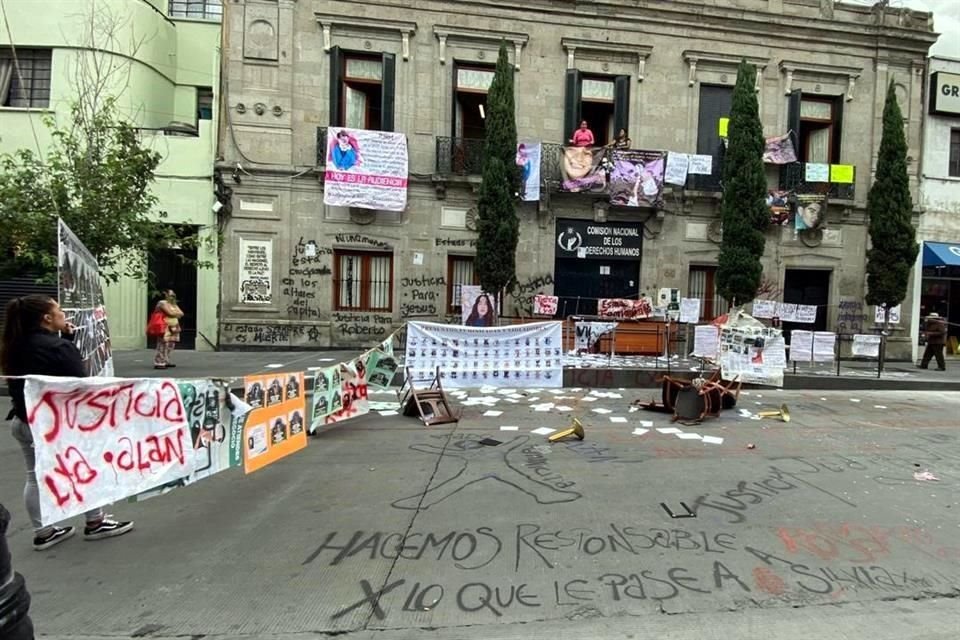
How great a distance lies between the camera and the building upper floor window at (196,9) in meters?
18.1

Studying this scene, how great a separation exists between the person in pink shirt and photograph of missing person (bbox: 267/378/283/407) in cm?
1293

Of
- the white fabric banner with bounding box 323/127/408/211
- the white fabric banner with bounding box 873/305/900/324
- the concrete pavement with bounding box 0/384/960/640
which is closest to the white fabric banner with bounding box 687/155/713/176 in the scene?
the white fabric banner with bounding box 873/305/900/324

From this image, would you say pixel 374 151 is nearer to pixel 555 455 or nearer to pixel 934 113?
pixel 555 455

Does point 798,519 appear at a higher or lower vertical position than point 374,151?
lower

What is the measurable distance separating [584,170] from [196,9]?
13.1 meters

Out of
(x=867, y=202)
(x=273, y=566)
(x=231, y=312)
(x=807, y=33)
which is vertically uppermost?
(x=807, y=33)

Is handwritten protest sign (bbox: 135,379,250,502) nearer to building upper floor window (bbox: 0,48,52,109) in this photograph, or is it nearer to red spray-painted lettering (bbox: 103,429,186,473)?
red spray-painted lettering (bbox: 103,429,186,473)

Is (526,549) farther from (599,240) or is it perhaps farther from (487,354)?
(599,240)

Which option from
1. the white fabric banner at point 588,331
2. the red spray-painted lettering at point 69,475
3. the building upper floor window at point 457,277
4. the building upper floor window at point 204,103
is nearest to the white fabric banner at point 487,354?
the white fabric banner at point 588,331

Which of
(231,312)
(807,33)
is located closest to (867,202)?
(807,33)

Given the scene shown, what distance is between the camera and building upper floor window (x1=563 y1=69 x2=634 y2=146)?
16.5 m

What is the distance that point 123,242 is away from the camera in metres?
10.3

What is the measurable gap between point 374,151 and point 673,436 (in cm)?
1145

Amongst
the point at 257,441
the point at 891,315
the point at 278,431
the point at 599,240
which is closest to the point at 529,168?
the point at 599,240
